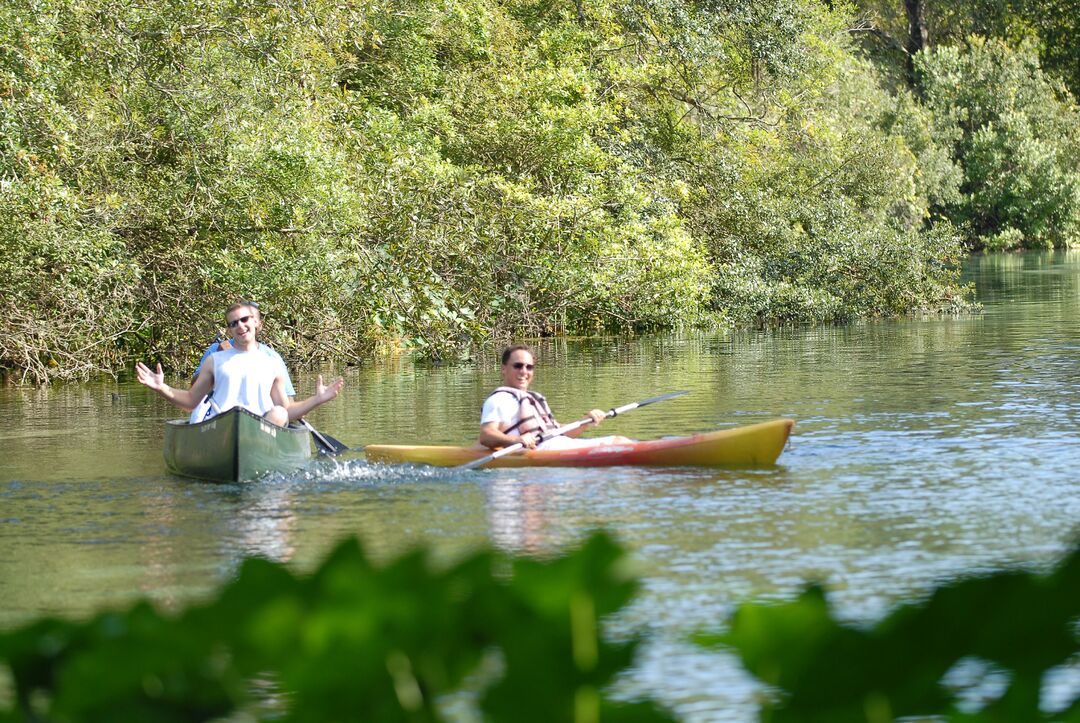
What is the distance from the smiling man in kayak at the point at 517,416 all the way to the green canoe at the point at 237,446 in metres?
1.35

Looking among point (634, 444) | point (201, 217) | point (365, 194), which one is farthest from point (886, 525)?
point (365, 194)

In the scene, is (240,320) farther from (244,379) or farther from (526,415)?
(526,415)

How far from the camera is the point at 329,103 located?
22672 millimetres

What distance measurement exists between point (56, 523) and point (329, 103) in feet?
45.4

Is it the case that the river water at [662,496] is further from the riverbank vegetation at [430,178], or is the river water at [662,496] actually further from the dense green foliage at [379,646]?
the riverbank vegetation at [430,178]

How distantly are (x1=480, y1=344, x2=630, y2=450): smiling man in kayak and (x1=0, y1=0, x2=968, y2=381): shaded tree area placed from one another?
7843 millimetres

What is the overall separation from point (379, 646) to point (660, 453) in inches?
404

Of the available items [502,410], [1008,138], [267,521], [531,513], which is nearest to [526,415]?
[502,410]

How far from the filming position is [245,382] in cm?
1167

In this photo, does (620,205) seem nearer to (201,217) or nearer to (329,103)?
(329,103)

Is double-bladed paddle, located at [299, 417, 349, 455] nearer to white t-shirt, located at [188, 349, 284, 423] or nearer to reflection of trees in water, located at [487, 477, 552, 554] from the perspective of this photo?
white t-shirt, located at [188, 349, 284, 423]

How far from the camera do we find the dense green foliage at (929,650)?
873mm

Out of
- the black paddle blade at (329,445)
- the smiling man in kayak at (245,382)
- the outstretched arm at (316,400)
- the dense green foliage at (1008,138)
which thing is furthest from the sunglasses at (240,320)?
the dense green foliage at (1008,138)

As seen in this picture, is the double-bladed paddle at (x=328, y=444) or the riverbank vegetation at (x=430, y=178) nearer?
the double-bladed paddle at (x=328, y=444)
